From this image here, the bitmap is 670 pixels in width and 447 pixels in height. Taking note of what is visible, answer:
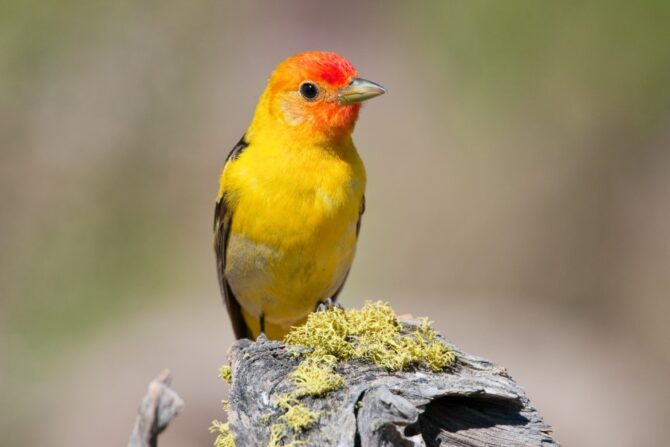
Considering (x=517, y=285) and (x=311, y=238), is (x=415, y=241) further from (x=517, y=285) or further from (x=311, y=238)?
(x=311, y=238)

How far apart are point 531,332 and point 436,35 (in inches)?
147

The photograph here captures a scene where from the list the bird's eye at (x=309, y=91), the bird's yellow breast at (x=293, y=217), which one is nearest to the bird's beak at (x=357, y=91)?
the bird's eye at (x=309, y=91)

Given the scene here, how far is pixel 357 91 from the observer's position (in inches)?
202

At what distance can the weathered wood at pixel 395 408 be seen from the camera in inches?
129

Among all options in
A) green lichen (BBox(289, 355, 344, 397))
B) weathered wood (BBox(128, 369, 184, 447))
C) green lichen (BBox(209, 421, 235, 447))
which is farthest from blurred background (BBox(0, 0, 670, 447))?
weathered wood (BBox(128, 369, 184, 447))

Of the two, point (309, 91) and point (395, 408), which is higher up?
point (309, 91)

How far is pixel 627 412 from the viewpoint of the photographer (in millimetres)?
7977

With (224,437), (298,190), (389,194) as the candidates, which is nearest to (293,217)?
(298,190)

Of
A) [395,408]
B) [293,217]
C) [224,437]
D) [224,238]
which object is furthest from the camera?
[224,238]

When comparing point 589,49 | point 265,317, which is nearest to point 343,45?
point 589,49

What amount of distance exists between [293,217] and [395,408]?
1875 millimetres

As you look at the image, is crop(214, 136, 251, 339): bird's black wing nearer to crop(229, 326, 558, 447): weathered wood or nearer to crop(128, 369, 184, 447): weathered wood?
crop(229, 326, 558, 447): weathered wood

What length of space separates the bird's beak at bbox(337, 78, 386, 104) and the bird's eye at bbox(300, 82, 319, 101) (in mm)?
130

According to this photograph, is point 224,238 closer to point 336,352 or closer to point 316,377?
point 336,352
